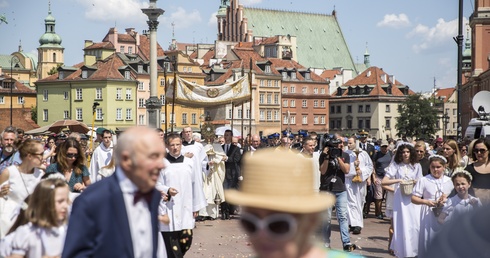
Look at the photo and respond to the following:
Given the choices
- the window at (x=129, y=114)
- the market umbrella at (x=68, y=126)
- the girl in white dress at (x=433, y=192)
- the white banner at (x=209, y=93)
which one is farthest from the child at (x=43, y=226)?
the window at (x=129, y=114)

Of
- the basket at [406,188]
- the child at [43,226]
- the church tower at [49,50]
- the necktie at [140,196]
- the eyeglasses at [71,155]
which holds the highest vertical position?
the church tower at [49,50]

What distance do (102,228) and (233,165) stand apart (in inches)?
626

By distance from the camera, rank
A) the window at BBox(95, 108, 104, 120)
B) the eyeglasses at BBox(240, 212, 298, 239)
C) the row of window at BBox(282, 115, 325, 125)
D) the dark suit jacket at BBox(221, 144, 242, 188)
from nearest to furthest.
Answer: the eyeglasses at BBox(240, 212, 298, 239) → the dark suit jacket at BBox(221, 144, 242, 188) → the window at BBox(95, 108, 104, 120) → the row of window at BBox(282, 115, 325, 125)

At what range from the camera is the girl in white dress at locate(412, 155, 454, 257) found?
10828 millimetres

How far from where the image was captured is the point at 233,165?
67.1ft

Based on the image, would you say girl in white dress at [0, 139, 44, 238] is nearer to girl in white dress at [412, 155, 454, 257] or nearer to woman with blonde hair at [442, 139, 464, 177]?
girl in white dress at [412, 155, 454, 257]

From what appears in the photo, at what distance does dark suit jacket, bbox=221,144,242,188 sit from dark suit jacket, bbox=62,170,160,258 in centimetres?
1573

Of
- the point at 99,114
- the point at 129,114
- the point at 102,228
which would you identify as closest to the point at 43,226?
the point at 102,228

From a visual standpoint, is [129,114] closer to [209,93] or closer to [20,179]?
[209,93]

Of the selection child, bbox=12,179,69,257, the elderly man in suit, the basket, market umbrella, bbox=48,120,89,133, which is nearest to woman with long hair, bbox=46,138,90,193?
child, bbox=12,179,69,257

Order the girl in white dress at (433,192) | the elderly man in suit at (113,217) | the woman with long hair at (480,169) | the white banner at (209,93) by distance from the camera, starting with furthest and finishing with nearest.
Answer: the white banner at (209,93)
the girl in white dress at (433,192)
the woman with long hair at (480,169)
the elderly man in suit at (113,217)

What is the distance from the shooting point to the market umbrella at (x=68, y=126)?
1389 inches

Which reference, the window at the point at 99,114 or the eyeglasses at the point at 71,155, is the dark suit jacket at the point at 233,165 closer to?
the eyeglasses at the point at 71,155

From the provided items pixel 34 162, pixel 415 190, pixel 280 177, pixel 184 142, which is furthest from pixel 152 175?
pixel 184 142
